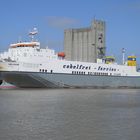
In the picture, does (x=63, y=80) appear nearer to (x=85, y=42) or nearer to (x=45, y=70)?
(x=45, y=70)

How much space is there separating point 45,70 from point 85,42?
29163 millimetres

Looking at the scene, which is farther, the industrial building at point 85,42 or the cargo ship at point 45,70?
the industrial building at point 85,42

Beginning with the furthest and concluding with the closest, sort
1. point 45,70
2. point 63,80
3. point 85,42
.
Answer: point 85,42
point 63,80
point 45,70

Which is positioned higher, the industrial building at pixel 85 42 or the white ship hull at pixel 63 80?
the industrial building at pixel 85 42

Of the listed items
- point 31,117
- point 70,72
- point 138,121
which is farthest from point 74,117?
point 70,72

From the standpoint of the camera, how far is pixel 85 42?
2808 inches

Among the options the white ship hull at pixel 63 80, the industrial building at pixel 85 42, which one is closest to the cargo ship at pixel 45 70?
the white ship hull at pixel 63 80

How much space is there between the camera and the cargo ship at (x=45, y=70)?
4128cm

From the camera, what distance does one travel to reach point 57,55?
4641 cm

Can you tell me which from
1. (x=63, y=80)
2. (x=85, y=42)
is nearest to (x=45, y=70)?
(x=63, y=80)

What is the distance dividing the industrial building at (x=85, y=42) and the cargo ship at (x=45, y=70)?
16666 mm

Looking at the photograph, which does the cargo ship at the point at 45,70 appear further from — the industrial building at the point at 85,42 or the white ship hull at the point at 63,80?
the industrial building at the point at 85,42

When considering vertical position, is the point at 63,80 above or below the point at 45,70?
below

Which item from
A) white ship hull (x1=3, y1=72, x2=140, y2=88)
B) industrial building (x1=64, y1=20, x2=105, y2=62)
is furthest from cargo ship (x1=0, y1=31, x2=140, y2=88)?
industrial building (x1=64, y1=20, x2=105, y2=62)
